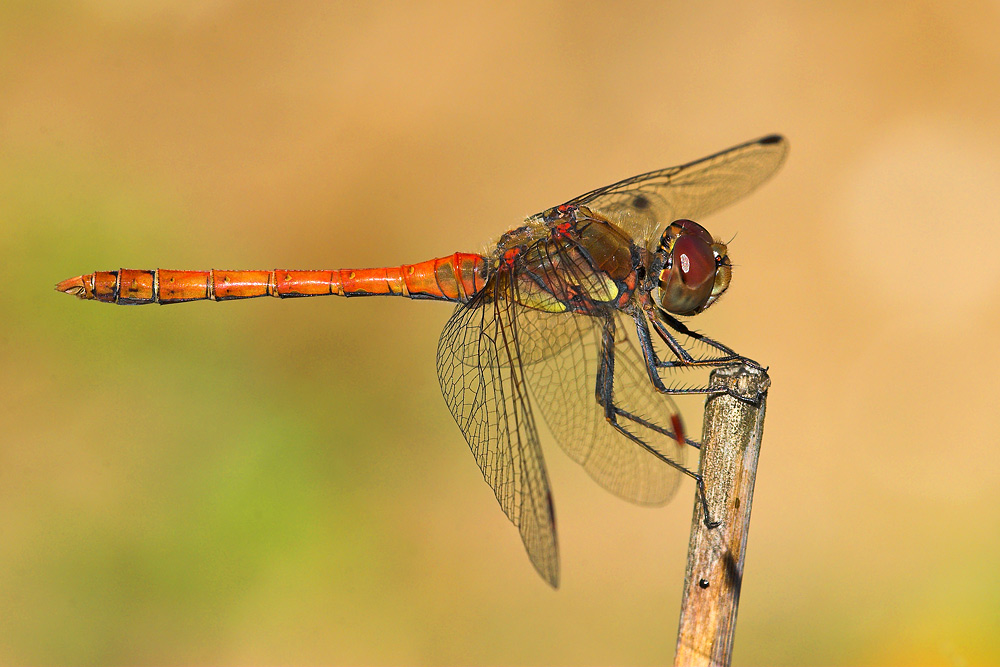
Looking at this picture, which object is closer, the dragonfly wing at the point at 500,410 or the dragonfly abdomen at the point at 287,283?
the dragonfly wing at the point at 500,410

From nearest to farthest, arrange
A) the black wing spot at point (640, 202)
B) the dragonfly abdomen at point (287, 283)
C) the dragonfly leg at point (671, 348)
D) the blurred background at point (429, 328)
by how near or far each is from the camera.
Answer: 1. the dragonfly leg at point (671, 348)
2. the dragonfly abdomen at point (287, 283)
3. the black wing spot at point (640, 202)
4. the blurred background at point (429, 328)

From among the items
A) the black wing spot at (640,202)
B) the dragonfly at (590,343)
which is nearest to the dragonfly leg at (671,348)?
the dragonfly at (590,343)

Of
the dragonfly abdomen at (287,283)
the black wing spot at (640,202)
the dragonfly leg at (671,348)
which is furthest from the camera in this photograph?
the black wing spot at (640,202)

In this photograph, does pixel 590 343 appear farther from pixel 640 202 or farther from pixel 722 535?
pixel 722 535

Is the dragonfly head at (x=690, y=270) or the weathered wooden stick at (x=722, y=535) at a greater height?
the dragonfly head at (x=690, y=270)

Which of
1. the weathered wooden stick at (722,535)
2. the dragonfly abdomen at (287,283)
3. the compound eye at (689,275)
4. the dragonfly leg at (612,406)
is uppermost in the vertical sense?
the dragonfly abdomen at (287,283)

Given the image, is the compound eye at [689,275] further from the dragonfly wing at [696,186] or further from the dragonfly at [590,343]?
the dragonfly wing at [696,186]

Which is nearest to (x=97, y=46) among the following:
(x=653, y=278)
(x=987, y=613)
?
(x=653, y=278)
